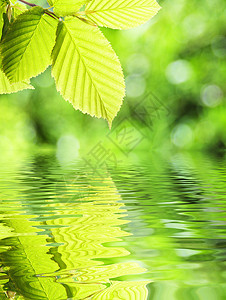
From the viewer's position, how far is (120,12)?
207mm

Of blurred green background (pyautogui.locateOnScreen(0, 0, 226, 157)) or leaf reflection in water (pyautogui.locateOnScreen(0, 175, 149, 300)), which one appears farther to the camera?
blurred green background (pyautogui.locateOnScreen(0, 0, 226, 157))

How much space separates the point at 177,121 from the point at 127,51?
671 millimetres

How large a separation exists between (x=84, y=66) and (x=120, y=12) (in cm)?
3

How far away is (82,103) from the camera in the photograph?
0.68 feet

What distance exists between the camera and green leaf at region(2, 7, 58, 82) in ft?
0.66

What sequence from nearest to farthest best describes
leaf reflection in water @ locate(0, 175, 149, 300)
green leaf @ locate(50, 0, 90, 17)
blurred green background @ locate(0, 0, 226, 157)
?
green leaf @ locate(50, 0, 90, 17), leaf reflection in water @ locate(0, 175, 149, 300), blurred green background @ locate(0, 0, 226, 157)

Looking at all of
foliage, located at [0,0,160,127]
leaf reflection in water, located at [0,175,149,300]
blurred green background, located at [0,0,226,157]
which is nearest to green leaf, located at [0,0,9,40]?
foliage, located at [0,0,160,127]

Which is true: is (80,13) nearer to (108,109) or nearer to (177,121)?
(108,109)

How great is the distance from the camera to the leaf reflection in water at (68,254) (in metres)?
0.38

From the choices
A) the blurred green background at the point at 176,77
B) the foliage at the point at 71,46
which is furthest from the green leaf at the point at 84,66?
the blurred green background at the point at 176,77

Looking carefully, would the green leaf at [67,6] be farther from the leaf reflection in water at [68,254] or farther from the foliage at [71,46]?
the leaf reflection in water at [68,254]

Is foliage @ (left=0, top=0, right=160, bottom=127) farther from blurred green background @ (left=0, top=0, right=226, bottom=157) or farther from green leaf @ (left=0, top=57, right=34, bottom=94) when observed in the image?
blurred green background @ (left=0, top=0, right=226, bottom=157)

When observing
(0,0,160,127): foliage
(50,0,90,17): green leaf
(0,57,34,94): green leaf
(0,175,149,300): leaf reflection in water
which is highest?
(50,0,90,17): green leaf

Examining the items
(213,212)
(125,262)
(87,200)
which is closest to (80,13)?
(125,262)
